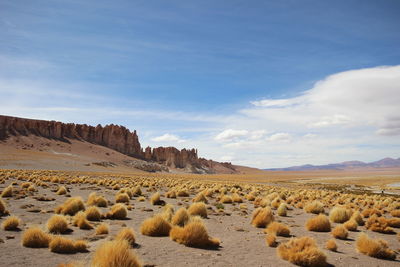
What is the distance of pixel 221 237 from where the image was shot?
10.3 m

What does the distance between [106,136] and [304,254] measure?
497ft

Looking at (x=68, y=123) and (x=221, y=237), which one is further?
(x=68, y=123)

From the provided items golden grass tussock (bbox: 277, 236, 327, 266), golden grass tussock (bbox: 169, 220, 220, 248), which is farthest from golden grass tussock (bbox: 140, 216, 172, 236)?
golden grass tussock (bbox: 277, 236, 327, 266)

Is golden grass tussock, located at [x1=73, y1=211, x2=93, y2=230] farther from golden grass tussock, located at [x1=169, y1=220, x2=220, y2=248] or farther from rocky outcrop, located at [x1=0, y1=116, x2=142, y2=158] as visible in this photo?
rocky outcrop, located at [x1=0, y1=116, x2=142, y2=158]

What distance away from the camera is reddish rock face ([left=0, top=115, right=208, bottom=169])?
114 metres

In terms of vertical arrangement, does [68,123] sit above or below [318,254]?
above

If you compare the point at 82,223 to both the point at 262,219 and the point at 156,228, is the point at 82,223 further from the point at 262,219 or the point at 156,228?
the point at 262,219

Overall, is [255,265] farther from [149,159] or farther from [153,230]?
[149,159]

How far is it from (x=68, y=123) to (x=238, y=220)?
139 m

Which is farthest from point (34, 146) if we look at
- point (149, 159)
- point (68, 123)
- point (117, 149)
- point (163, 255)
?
point (163, 255)

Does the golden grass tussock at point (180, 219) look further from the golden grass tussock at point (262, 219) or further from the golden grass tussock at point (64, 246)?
the golden grass tussock at point (64, 246)

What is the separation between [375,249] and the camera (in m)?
8.48

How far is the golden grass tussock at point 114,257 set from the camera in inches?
206

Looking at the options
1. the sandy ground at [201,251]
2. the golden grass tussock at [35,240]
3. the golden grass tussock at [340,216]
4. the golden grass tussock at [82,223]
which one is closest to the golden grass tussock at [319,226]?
the sandy ground at [201,251]
